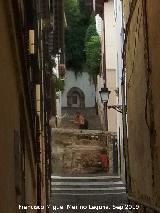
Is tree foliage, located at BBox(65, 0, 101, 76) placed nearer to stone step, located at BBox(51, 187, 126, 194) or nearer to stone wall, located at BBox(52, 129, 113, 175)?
stone wall, located at BBox(52, 129, 113, 175)

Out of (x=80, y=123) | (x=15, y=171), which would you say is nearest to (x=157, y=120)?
(x=15, y=171)

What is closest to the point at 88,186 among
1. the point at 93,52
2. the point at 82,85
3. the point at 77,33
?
the point at 93,52

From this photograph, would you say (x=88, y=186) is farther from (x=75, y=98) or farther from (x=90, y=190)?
(x=75, y=98)

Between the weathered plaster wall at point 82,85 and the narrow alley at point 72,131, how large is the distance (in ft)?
55.9

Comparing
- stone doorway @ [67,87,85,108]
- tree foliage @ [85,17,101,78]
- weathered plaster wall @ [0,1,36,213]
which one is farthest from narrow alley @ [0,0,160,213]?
stone doorway @ [67,87,85,108]

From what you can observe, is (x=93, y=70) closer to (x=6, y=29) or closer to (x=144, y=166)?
(x=144, y=166)

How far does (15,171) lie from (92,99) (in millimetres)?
45601

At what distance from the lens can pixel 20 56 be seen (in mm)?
6184

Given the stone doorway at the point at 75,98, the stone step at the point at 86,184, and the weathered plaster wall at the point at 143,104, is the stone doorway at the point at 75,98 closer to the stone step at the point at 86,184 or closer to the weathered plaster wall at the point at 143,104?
the stone step at the point at 86,184

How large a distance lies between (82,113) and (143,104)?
123ft

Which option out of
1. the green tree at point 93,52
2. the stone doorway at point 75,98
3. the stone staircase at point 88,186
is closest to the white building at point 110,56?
the green tree at point 93,52

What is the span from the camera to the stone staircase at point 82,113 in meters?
40.8

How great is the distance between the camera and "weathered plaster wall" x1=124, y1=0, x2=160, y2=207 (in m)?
8.13

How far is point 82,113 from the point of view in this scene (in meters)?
47.3
